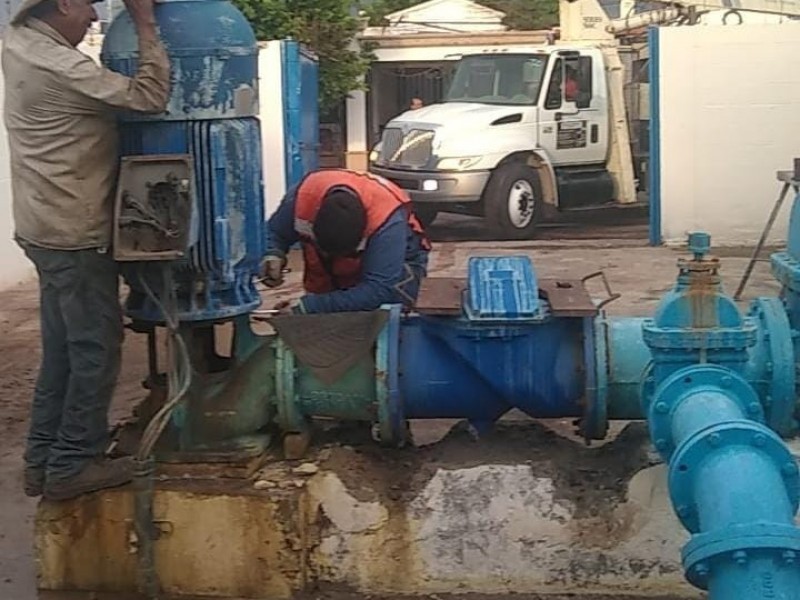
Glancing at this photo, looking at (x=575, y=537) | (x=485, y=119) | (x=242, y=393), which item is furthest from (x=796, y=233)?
(x=485, y=119)

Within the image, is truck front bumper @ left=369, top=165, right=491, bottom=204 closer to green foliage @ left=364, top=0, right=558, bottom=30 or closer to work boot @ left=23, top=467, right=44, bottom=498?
work boot @ left=23, top=467, right=44, bottom=498

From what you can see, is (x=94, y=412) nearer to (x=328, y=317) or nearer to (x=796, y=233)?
(x=328, y=317)

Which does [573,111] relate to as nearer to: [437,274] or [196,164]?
[437,274]

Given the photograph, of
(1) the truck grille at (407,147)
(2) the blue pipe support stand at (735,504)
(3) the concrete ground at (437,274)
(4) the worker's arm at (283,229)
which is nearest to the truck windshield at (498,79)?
(1) the truck grille at (407,147)

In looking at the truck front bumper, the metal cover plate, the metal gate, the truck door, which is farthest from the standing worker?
the metal gate

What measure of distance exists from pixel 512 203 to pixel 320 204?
32.0 feet

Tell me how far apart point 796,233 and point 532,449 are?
1.19 m

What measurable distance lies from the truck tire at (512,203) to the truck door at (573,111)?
58 centimetres

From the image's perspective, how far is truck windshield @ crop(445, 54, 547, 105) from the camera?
15.4 m

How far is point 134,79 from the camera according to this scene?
424cm

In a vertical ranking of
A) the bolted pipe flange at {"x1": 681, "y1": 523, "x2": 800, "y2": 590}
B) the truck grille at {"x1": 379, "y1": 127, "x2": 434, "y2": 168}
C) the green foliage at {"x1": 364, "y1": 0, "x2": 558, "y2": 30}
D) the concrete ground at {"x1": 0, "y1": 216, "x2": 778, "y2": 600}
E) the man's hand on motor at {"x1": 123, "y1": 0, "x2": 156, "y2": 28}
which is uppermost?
the green foliage at {"x1": 364, "y1": 0, "x2": 558, "y2": 30}

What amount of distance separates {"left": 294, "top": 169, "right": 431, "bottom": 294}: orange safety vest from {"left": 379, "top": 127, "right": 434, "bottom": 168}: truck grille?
956 cm

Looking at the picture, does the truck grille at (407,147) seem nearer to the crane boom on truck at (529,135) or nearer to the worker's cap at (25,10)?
the crane boom on truck at (529,135)

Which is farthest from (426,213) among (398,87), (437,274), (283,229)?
(283,229)
